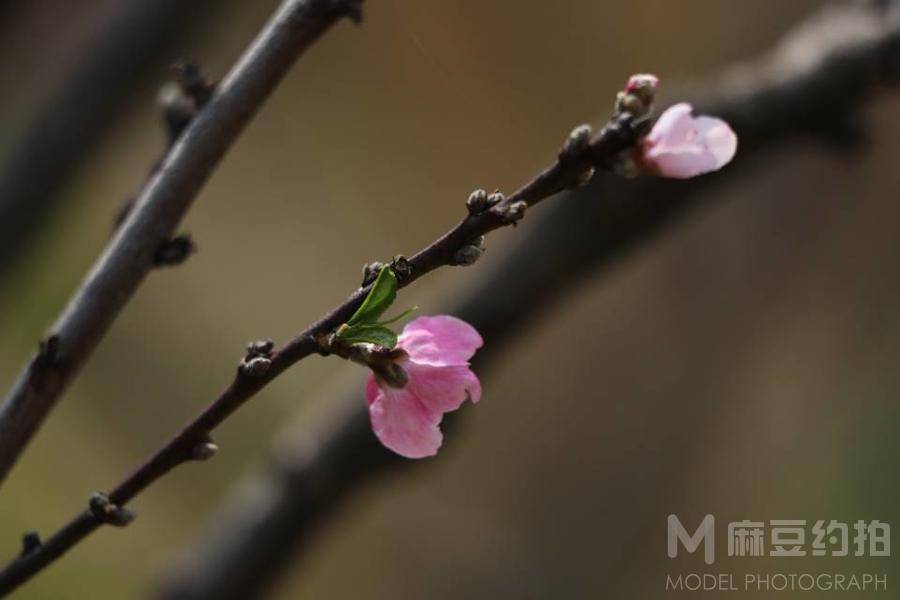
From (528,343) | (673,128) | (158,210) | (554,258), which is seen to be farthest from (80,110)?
(673,128)

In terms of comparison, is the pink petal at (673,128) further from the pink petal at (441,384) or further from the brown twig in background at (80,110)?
the brown twig in background at (80,110)

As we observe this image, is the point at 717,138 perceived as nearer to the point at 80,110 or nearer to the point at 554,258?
the point at 554,258

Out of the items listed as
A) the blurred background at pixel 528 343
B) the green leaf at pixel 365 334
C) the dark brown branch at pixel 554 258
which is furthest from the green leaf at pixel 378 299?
the blurred background at pixel 528 343

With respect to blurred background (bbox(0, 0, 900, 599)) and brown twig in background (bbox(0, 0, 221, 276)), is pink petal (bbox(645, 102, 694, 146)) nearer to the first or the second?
brown twig in background (bbox(0, 0, 221, 276))

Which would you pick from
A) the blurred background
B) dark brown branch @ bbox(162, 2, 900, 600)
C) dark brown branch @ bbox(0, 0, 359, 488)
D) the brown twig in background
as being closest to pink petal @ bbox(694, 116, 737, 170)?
dark brown branch @ bbox(0, 0, 359, 488)

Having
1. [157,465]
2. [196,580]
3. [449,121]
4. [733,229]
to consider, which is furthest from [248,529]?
[733,229]

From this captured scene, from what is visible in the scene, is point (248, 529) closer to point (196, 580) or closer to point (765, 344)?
point (196, 580)
